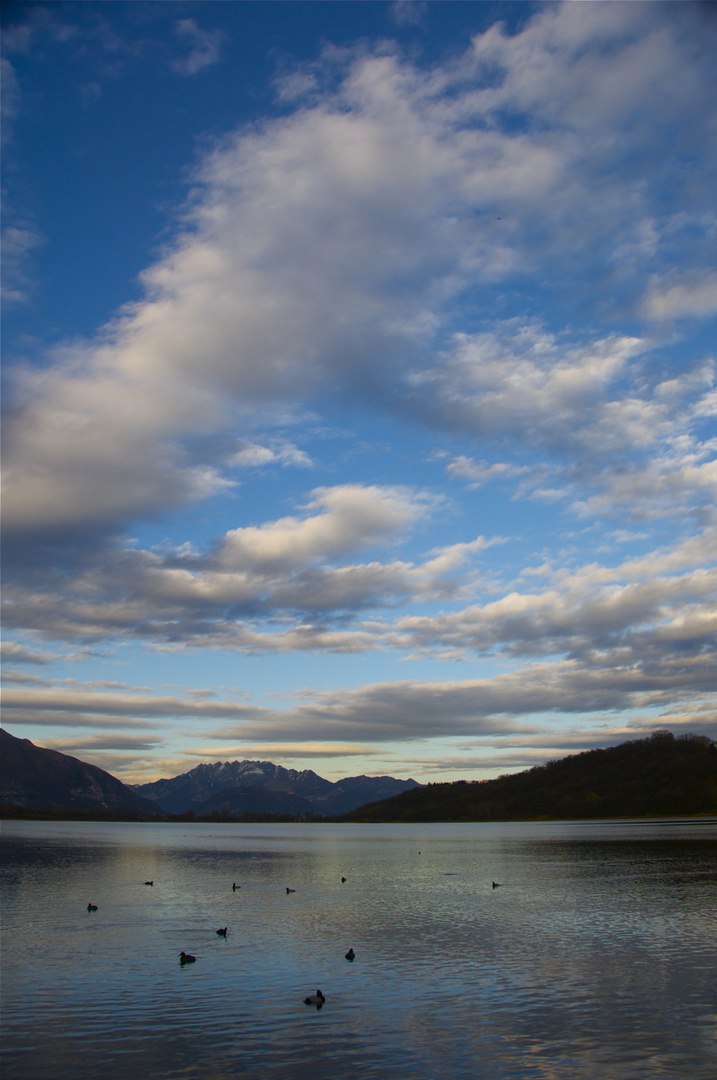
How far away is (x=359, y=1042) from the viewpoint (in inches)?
1145

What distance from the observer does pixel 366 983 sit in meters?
38.6

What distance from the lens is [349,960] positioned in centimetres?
4412

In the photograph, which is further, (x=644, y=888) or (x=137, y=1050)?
(x=644, y=888)

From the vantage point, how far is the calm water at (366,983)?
27.1m

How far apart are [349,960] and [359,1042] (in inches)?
627

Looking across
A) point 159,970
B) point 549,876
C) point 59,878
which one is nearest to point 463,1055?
point 159,970

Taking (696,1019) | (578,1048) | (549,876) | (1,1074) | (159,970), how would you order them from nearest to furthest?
(1,1074), (578,1048), (696,1019), (159,970), (549,876)

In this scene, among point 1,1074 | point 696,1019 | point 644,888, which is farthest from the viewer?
point 644,888

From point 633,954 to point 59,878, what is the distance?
7702 cm

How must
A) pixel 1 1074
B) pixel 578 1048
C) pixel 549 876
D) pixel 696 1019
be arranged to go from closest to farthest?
pixel 1 1074 < pixel 578 1048 < pixel 696 1019 < pixel 549 876

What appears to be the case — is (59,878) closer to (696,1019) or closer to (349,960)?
(349,960)

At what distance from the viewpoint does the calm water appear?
27062 millimetres

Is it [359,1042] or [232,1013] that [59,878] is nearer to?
[232,1013]

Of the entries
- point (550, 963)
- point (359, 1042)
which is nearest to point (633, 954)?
point (550, 963)
